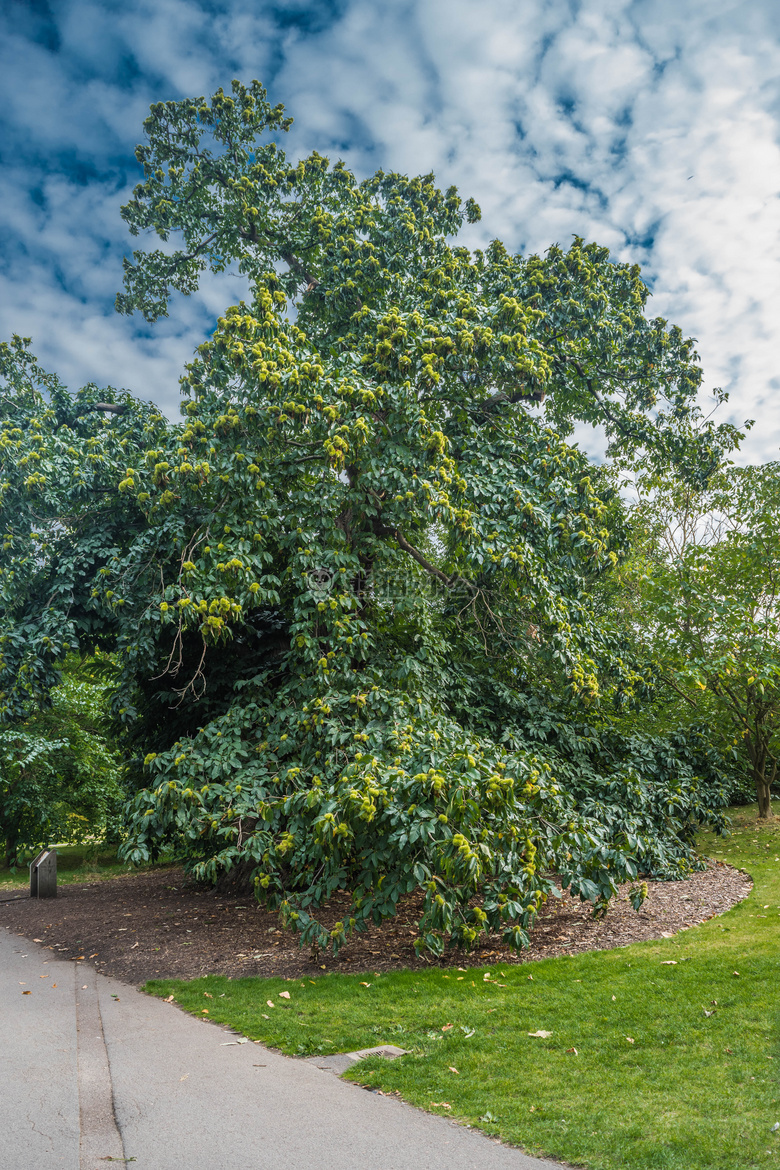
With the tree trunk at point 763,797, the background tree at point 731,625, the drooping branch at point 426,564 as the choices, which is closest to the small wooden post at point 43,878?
the drooping branch at point 426,564

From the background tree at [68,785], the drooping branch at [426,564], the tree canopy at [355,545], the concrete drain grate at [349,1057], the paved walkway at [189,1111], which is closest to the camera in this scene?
the paved walkway at [189,1111]

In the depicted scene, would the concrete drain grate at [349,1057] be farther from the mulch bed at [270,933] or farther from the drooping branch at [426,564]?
the drooping branch at [426,564]

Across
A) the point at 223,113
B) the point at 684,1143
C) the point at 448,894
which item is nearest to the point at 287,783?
the point at 448,894

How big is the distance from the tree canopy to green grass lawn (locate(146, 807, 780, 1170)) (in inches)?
21.6

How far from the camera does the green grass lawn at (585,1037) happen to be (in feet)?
10.0

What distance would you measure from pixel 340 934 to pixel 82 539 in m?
5.46

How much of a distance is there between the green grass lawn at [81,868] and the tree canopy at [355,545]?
5.59 meters

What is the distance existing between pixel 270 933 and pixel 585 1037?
166 inches

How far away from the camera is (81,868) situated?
1602cm

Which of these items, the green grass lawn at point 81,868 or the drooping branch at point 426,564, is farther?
the green grass lawn at point 81,868

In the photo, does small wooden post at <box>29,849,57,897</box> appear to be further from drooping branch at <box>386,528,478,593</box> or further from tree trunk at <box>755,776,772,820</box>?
tree trunk at <box>755,776,772,820</box>

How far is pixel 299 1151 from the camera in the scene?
310 cm

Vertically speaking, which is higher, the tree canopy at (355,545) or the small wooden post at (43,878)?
the tree canopy at (355,545)

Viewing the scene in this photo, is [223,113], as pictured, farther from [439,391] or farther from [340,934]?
[340,934]
